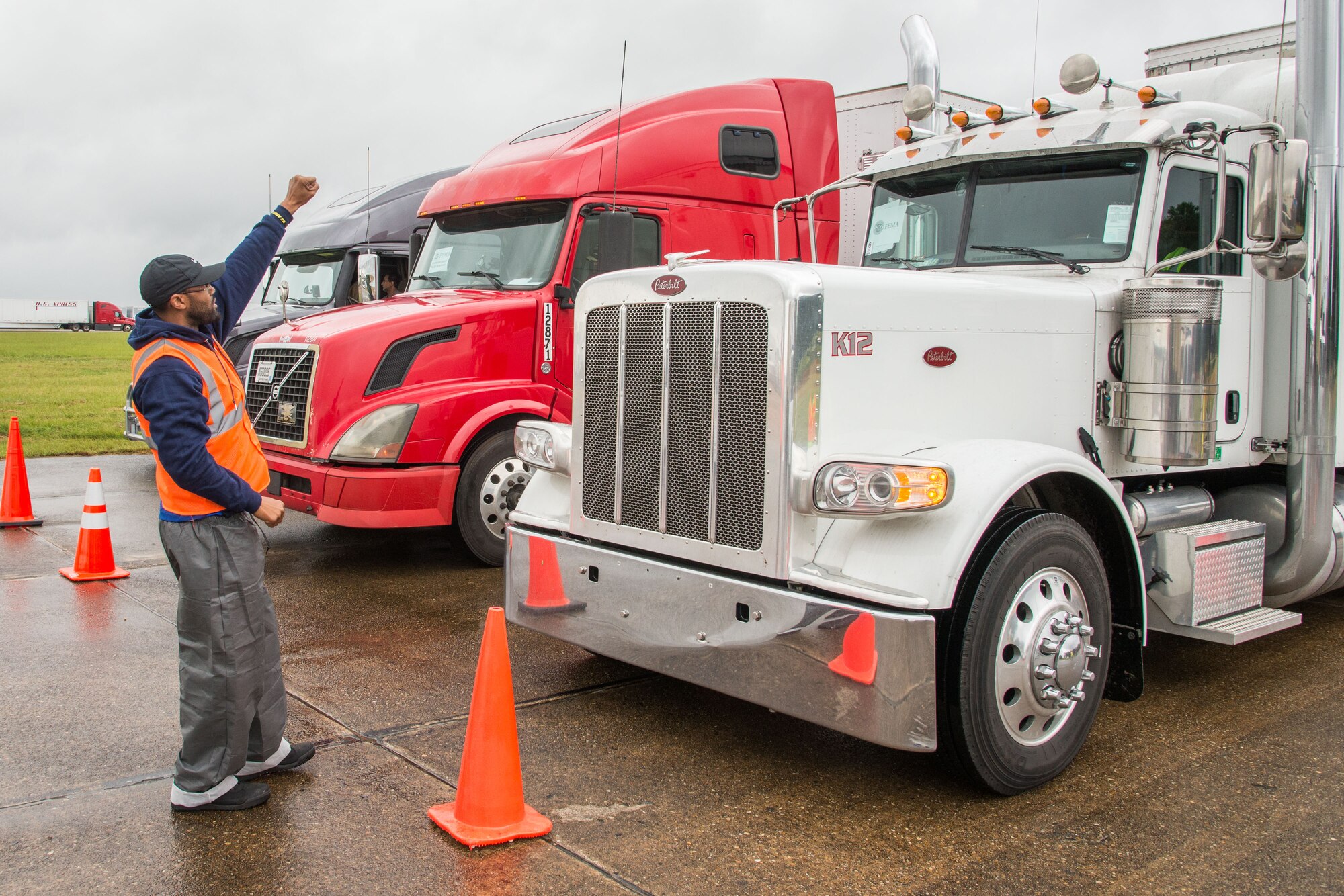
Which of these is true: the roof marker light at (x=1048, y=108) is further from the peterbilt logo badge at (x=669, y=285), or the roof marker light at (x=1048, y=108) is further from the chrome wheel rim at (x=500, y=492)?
the chrome wheel rim at (x=500, y=492)

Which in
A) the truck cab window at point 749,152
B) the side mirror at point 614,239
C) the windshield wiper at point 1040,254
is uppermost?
the truck cab window at point 749,152

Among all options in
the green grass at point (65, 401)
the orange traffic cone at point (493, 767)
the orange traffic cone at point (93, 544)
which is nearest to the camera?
the orange traffic cone at point (493, 767)

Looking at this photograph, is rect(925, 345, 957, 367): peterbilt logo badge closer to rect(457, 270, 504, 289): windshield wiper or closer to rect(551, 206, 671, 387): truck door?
rect(551, 206, 671, 387): truck door

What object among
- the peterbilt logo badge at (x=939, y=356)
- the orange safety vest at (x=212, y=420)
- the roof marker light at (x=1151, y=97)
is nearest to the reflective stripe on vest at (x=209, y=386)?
the orange safety vest at (x=212, y=420)

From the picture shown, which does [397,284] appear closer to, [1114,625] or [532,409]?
[532,409]

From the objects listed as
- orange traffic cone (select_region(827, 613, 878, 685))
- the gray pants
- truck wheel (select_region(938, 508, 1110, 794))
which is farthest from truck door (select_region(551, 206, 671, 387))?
orange traffic cone (select_region(827, 613, 878, 685))

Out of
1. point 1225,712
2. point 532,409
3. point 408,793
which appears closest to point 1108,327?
point 1225,712

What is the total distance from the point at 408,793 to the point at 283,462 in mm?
4012

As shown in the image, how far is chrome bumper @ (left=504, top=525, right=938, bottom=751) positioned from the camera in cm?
359

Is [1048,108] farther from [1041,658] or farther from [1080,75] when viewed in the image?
[1041,658]

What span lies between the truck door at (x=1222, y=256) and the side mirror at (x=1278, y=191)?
518 millimetres

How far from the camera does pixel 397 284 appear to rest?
1026 centimetres

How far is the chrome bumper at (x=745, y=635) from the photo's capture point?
3586mm

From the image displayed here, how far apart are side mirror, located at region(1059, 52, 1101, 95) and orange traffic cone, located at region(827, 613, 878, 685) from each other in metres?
3.03
